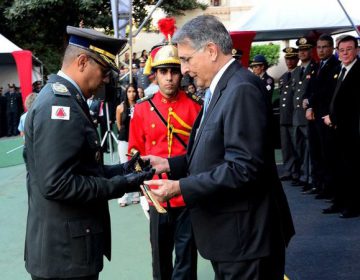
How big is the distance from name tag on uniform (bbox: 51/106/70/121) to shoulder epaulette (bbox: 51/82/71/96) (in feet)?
0.27

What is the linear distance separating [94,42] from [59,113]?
0.45 metres

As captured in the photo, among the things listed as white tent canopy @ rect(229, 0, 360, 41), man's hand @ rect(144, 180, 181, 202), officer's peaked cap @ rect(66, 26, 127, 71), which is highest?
white tent canopy @ rect(229, 0, 360, 41)

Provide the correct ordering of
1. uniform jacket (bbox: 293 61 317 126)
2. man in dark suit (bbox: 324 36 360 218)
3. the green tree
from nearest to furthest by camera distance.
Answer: man in dark suit (bbox: 324 36 360 218)
uniform jacket (bbox: 293 61 317 126)
the green tree

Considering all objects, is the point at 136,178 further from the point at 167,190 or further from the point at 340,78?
the point at 340,78

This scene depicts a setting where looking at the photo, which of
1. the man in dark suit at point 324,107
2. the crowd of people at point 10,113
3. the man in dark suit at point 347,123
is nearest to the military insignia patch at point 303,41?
the man in dark suit at point 324,107

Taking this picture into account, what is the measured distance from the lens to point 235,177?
2549mm

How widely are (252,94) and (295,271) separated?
2.89 metres

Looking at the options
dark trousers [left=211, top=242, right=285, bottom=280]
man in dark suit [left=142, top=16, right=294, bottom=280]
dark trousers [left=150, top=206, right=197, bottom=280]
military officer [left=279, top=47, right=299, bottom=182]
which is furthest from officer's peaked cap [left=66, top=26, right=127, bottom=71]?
military officer [left=279, top=47, right=299, bottom=182]

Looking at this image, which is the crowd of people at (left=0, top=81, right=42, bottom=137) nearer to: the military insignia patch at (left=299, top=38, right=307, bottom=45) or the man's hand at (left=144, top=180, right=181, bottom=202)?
the military insignia patch at (left=299, top=38, right=307, bottom=45)

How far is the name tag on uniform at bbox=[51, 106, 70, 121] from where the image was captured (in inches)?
104

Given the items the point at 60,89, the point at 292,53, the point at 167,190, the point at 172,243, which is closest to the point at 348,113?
the point at 292,53

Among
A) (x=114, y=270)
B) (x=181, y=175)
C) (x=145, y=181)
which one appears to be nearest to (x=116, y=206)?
(x=114, y=270)

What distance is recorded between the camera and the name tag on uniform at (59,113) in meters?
2.65

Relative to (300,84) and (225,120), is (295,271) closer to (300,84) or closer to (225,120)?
(225,120)
